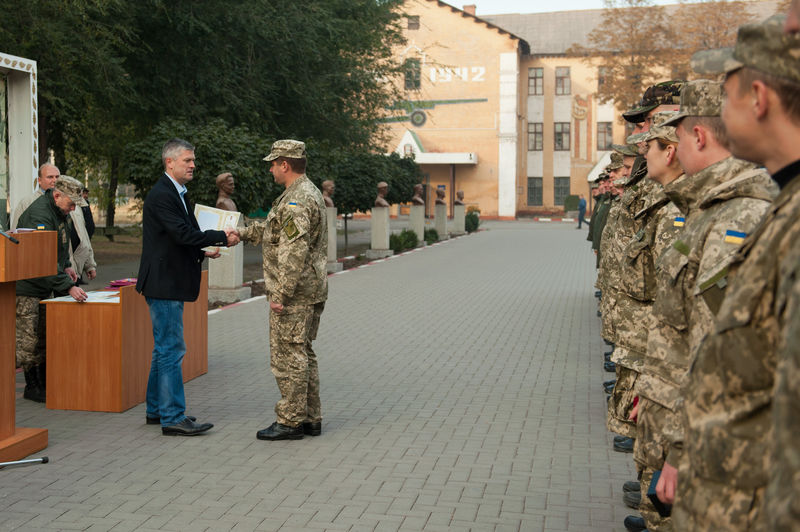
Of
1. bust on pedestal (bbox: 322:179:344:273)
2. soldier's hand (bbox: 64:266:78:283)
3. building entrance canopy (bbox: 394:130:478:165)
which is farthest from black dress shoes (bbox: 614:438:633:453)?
building entrance canopy (bbox: 394:130:478:165)

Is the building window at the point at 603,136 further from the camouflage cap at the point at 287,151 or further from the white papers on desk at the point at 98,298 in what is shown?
the camouflage cap at the point at 287,151

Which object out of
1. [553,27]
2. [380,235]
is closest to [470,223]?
[380,235]

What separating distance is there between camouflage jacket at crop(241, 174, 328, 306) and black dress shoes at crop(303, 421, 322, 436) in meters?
1.01

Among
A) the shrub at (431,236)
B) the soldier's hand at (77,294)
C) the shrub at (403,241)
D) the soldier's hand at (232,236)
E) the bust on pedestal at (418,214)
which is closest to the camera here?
the soldier's hand at (232,236)

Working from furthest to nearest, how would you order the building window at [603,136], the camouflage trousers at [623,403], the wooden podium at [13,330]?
the building window at [603,136]
the wooden podium at [13,330]
the camouflage trousers at [623,403]

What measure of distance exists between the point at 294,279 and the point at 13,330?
2.07 m

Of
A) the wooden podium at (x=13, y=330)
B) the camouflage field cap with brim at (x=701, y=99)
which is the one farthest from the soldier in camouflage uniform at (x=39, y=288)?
the camouflage field cap with brim at (x=701, y=99)

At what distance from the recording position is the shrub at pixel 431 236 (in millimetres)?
34000

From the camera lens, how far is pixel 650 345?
146 inches

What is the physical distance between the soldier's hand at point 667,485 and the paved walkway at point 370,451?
2211 mm

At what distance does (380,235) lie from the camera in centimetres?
2684

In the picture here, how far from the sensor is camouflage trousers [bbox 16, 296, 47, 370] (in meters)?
8.02

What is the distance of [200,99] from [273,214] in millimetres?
14346

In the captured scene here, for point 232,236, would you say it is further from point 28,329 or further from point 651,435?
point 651,435
